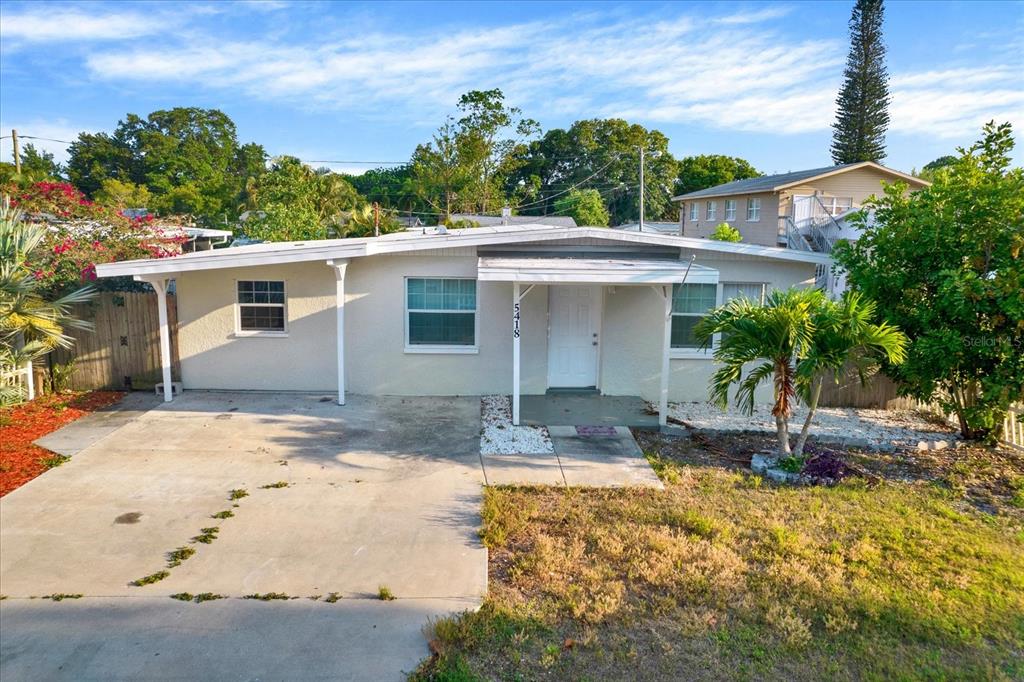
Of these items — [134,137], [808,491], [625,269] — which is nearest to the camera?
[808,491]

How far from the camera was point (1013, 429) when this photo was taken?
30.7 ft

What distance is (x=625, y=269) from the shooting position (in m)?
9.66

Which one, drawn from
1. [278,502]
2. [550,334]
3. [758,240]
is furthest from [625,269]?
[758,240]

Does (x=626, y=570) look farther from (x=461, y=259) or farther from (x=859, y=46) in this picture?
(x=859, y=46)

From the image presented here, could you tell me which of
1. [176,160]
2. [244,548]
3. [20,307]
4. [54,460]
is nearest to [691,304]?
[244,548]

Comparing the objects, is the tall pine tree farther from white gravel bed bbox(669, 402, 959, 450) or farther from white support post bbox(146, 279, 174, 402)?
white support post bbox(146, 279, 174, 402)

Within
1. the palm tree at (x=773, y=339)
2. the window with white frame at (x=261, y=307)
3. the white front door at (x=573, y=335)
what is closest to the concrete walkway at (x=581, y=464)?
the palm tree at (x=773, y=339)

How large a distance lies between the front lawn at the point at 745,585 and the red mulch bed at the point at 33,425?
219 inches

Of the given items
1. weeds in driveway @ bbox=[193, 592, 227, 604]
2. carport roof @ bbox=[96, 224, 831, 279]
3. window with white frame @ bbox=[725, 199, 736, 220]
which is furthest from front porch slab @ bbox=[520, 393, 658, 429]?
window with white frame @ bbox=[725, 199, 736, 220]

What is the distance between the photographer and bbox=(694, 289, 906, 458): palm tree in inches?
300

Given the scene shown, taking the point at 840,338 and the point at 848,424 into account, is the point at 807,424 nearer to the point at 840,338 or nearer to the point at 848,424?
the point at 840,338

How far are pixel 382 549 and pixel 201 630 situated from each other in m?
1.65

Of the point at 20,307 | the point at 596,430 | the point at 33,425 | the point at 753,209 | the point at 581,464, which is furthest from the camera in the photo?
the point at 753,209

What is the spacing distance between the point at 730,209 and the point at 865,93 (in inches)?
517
